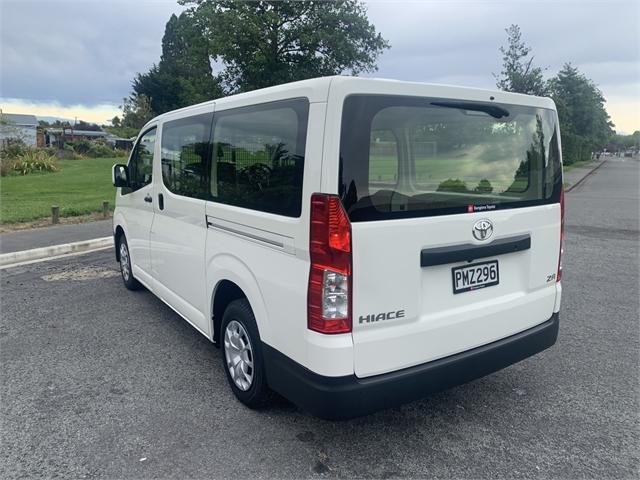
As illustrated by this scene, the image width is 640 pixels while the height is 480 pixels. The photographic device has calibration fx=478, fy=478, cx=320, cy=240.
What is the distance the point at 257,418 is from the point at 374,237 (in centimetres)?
→ 147

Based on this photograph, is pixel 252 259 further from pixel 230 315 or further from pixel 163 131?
pixel 163 131

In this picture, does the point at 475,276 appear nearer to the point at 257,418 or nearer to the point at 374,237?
the point at 374,237

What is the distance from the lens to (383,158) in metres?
2.54

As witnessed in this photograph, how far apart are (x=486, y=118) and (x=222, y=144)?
1741 millimetres

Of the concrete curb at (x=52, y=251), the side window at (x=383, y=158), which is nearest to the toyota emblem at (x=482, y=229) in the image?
the side window at (x=383, y=158)

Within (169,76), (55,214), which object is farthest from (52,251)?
(169,76)

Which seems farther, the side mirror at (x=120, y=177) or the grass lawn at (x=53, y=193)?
the grass lawn at (x=53, y=193)

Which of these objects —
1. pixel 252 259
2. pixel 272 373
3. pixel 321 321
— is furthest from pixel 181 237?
pixel 321 321

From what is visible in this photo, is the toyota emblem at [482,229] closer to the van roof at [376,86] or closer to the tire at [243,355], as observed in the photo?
the van roof at [376,86]

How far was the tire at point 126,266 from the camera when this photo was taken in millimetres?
5629

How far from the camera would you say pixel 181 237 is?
12.8 feet

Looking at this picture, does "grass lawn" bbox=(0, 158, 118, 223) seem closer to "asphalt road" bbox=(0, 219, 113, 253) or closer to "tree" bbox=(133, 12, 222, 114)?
"asphalt road" bbox=(0, 219, 113, 253)

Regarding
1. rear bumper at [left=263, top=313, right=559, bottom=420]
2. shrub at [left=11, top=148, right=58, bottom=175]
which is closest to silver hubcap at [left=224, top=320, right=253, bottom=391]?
rear bumper at [left=263, top=313, right=559, bottom=420]

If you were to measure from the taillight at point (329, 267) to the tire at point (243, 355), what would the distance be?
67 centimetres
